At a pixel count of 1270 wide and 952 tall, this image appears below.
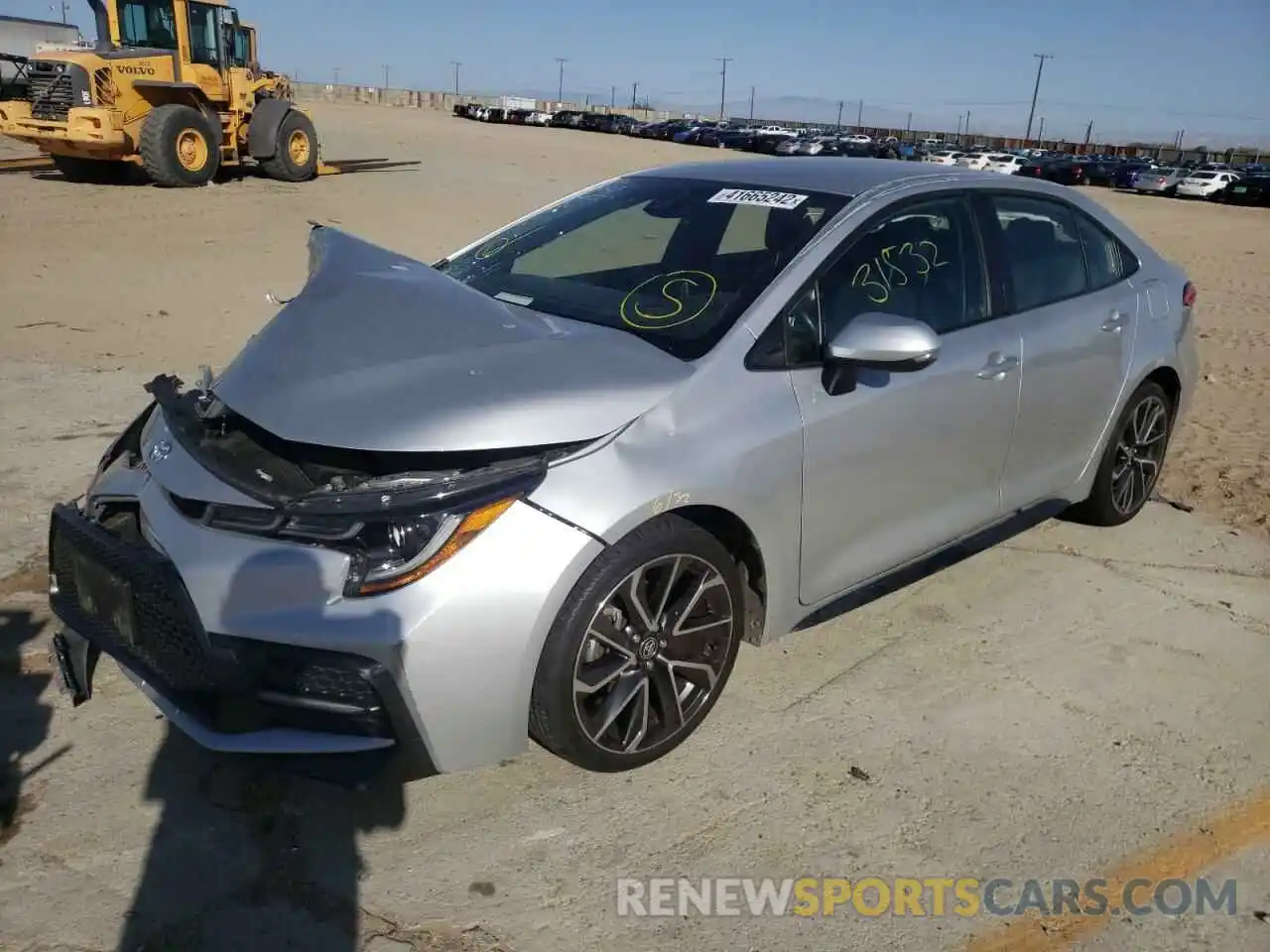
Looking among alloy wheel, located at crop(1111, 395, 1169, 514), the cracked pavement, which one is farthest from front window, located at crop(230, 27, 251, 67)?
alloy wheel, located at crop(1111, 395, 1169, 514)

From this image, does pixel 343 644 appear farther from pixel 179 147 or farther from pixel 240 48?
pixel 240 48

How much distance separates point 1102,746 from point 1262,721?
0.64 m

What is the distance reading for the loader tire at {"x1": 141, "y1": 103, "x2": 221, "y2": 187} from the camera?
17.3 metres

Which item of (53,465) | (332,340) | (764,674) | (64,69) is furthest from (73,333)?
(64,69)

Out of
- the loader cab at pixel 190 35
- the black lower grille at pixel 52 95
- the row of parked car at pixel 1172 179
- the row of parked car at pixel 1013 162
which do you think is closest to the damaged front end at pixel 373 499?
the black lower grille at pixel 52 95

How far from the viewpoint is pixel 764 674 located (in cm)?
367

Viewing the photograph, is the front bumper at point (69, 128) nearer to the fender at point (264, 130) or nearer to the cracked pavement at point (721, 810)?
the fender at point (264, 130)

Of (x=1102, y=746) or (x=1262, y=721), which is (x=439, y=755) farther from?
(x=1262, y=721)

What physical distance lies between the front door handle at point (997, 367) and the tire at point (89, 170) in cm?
1876

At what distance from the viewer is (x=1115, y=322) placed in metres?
4.48

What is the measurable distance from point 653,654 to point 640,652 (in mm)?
56

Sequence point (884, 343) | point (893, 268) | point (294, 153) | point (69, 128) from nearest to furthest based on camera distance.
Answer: point (884, 343), point (893, 268), point (69, 128), point (294, 153)

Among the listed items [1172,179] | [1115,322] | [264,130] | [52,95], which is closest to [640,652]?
[1115,322]

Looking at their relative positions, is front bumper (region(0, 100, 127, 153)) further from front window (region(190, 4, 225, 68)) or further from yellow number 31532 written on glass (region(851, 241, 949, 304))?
yellow number 31532 written on glass (region(851, 241, 949, 304))
